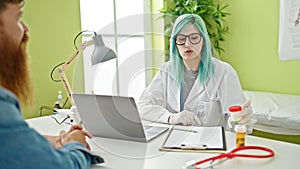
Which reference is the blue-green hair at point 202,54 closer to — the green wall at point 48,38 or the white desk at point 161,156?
the white desk at point 161,156

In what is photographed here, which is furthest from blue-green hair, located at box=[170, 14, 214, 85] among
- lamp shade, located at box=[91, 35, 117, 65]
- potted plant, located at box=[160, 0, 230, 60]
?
potted plant, located at box=[160, 0, 230, 60]

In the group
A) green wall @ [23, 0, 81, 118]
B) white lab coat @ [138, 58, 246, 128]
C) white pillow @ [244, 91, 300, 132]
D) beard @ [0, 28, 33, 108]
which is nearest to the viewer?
→ beard @ [0, 28, 33, 108]

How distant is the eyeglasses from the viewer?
199 centimetres

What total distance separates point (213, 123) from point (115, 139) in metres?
0.58

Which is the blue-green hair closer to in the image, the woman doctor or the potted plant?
the woman doctor

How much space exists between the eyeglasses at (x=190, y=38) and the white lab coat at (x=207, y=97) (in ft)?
0.54

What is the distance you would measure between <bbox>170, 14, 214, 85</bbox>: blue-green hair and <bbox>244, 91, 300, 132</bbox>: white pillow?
2.38 ft

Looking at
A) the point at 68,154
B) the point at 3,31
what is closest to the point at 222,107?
the point at 68,154

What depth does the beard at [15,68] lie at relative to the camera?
88 cm

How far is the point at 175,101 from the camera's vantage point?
6.53 feet

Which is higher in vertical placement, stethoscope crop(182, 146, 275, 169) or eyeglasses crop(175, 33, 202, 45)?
eyeglasses crop(175, 33, 202, 45)

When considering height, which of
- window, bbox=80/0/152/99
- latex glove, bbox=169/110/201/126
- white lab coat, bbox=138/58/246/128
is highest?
window, bbox=80/0/152/99

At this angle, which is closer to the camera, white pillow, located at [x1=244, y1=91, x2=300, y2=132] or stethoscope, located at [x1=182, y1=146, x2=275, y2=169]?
stethoscope, located at [x1=182, y1=146, x2=275, y2=169]

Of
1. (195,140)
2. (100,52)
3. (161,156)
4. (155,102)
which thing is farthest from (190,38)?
(161,156)
